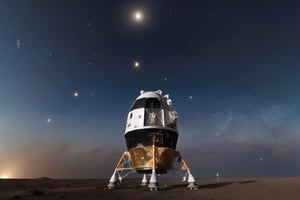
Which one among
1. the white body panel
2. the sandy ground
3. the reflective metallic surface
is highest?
the white body panel

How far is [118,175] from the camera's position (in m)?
21.9

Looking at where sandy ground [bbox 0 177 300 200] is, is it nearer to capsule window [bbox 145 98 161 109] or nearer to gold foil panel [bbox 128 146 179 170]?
gold foil panel [bbox 128 146 179 170]

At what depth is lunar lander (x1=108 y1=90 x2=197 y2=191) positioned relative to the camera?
1989cm

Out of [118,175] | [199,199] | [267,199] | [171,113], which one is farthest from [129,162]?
[267,199]

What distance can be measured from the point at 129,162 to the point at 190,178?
600 cm

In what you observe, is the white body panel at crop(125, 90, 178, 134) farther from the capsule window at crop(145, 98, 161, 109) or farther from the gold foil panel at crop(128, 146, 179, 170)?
the gold foil panel at crop(128, 146, 179, 170)

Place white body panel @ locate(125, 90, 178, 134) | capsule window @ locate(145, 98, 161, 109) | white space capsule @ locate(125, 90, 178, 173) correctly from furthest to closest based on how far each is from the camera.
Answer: capsule window @ locate(145, 98, 161, 109), white body panel @ locate(125, 90, 178, 134), white space capsule @ locate(125, 90, 178, 173)

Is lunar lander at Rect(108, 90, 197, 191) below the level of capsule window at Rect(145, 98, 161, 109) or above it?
below

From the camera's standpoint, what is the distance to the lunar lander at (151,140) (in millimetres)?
19891

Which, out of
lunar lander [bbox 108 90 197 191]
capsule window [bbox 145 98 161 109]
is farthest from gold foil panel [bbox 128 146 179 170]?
capsule window [bbox 145 98 161 109]

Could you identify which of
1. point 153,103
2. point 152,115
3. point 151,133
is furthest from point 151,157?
point 153,103

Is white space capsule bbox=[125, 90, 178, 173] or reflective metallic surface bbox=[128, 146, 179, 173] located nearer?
reflective metallic surface bbox=[128, 146, 179, 173]

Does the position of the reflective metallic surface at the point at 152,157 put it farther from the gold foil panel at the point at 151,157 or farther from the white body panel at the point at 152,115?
the white body panel at the point at 152,115

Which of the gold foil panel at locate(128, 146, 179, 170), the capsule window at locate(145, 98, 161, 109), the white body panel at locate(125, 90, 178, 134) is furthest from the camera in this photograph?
the capsule window at locate(145, 98, 161, 109)
